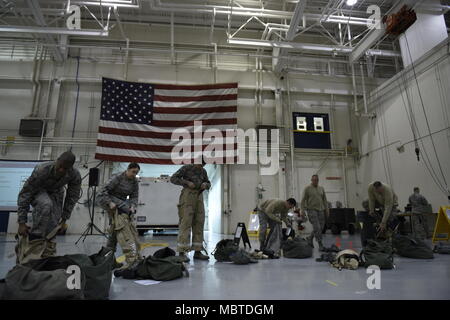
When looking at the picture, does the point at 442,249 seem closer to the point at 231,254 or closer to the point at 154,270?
the point at 231,254

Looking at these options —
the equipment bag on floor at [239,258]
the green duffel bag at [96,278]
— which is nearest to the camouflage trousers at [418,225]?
the equipment bag on floor at [239,258]

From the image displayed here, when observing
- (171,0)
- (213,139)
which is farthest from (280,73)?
(171,0)

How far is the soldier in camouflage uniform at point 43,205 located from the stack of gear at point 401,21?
903 centimetres

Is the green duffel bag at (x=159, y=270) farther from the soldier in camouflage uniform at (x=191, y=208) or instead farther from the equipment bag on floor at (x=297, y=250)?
the equipment bag on floor at (x=297, y=250)

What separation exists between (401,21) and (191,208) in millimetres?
7987

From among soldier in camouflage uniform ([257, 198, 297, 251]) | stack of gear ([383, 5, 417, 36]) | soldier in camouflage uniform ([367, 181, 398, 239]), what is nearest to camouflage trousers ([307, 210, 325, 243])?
soldier in camouflage uniform ([257, 198, 297, 251])

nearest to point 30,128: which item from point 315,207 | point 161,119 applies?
point 161,119

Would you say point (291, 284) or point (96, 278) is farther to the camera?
point (291, 284)

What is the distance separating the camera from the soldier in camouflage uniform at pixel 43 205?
2.46 meters

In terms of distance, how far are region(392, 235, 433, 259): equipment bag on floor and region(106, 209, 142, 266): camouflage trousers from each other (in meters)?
4.01

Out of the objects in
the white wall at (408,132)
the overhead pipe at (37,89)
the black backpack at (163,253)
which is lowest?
the black backpack at (163,253)

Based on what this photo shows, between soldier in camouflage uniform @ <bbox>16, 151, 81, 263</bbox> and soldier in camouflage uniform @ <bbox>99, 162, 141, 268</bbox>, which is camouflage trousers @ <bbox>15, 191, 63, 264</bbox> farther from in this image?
soldier in camouflage uniform @ <bbox>99, 162, 141, 268</bbox>

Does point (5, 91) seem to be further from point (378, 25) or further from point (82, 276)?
Answer: point (378, 25)

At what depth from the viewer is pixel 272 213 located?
4.67 m
